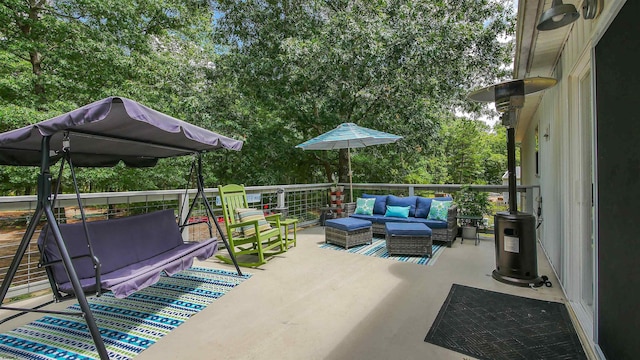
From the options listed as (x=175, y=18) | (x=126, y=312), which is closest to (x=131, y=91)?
(x=175, y=18)

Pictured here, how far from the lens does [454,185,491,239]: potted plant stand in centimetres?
549

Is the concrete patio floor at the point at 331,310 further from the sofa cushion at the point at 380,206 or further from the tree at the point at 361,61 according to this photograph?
the tree at the point at 361,61

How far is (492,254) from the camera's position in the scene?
4590 mm

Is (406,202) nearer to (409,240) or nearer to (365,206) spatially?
(365,206)

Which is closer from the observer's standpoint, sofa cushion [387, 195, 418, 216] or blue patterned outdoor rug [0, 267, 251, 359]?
blue patterned outdoor rug [0, 267, 251, 359]

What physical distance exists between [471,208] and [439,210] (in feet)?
2.69

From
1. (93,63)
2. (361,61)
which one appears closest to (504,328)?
(361,61)

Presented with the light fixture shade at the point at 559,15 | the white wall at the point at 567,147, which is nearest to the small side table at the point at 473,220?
the white wall at the point at 567,147

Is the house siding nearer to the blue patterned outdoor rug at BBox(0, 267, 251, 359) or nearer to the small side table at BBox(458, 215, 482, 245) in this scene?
the small side table at BBox(458, 215, 482, 245)

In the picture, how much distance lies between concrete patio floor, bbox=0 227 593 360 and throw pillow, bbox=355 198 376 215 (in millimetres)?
1636

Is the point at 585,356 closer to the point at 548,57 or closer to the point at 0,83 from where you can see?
the point at 548,57

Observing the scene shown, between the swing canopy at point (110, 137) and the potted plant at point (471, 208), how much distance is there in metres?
4.33

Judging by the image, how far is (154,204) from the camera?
5551 mm

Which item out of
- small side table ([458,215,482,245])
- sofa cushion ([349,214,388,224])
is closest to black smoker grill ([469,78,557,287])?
small side table ([458,215,482,245])
